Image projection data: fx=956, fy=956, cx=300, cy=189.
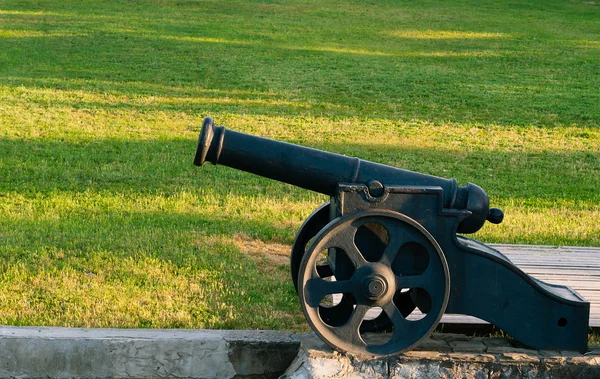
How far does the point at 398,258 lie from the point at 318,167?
1.99 ft

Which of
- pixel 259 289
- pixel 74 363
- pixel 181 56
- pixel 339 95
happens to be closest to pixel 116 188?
pixel 259 289

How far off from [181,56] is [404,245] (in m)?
15.9

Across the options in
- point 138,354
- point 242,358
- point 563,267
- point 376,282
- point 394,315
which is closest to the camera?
point 376,282

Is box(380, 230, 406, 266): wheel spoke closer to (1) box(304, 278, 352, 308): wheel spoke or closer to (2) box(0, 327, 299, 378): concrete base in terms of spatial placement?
(1) box(304, 278, 352, 308): wheel spoke

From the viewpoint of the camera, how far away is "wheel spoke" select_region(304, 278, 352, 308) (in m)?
4.70

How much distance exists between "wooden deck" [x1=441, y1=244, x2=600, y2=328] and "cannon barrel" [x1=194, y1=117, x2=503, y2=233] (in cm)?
83

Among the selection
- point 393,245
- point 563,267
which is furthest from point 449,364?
point 563,267

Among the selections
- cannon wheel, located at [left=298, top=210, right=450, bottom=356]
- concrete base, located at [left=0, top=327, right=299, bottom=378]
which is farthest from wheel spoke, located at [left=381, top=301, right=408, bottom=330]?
concrete base, located at [left=0, top=327, right=299, bottom=378]

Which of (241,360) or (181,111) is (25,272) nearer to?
(241,360)

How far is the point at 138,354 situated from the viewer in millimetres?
4961

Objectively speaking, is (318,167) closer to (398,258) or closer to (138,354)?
(398,258)

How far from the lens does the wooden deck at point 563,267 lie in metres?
5.67

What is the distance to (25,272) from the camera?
648cm

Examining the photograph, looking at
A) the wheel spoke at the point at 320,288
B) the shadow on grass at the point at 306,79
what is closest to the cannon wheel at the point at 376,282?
the wheel spoke at the point at 320,288
